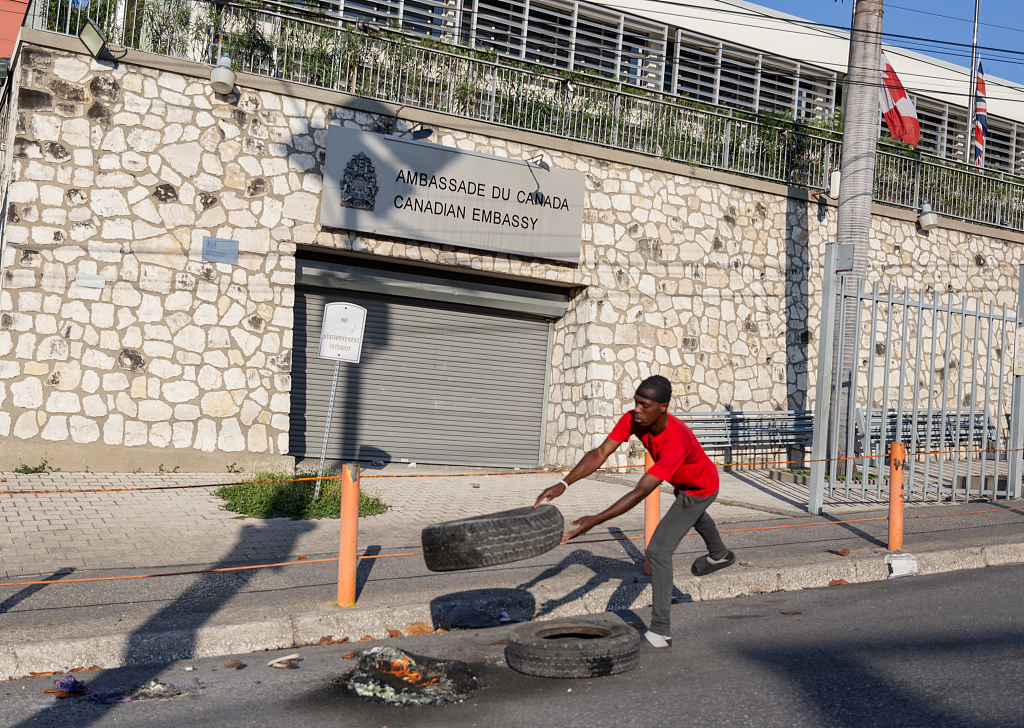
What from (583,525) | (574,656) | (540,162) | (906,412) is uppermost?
(540,162)

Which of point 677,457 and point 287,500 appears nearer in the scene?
point 677,457

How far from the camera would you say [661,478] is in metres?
4.95

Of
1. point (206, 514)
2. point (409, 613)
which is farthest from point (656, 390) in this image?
point (206, 514)

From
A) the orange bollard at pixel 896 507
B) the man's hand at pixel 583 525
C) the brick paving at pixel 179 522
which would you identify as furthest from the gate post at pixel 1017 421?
the man's hand at pixel 583 525

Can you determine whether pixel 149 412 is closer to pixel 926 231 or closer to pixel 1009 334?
pixel 926 231

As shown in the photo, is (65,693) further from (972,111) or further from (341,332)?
(972,111)

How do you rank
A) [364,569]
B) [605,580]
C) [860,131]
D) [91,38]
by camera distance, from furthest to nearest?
[860,131] < [91,38] < [364,569] < [605,580]

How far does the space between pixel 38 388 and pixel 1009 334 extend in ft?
60.3

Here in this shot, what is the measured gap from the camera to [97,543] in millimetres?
7445

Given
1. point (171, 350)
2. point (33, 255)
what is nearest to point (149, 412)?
point (171, 350)

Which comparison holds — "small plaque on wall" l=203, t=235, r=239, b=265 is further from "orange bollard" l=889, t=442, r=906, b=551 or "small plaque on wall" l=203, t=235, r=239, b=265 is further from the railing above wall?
"orange bollard" l=889, t=442, r=906, b=551

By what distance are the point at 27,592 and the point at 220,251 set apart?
6.75 metres

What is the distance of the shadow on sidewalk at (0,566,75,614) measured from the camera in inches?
214

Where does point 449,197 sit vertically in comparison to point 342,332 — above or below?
above
